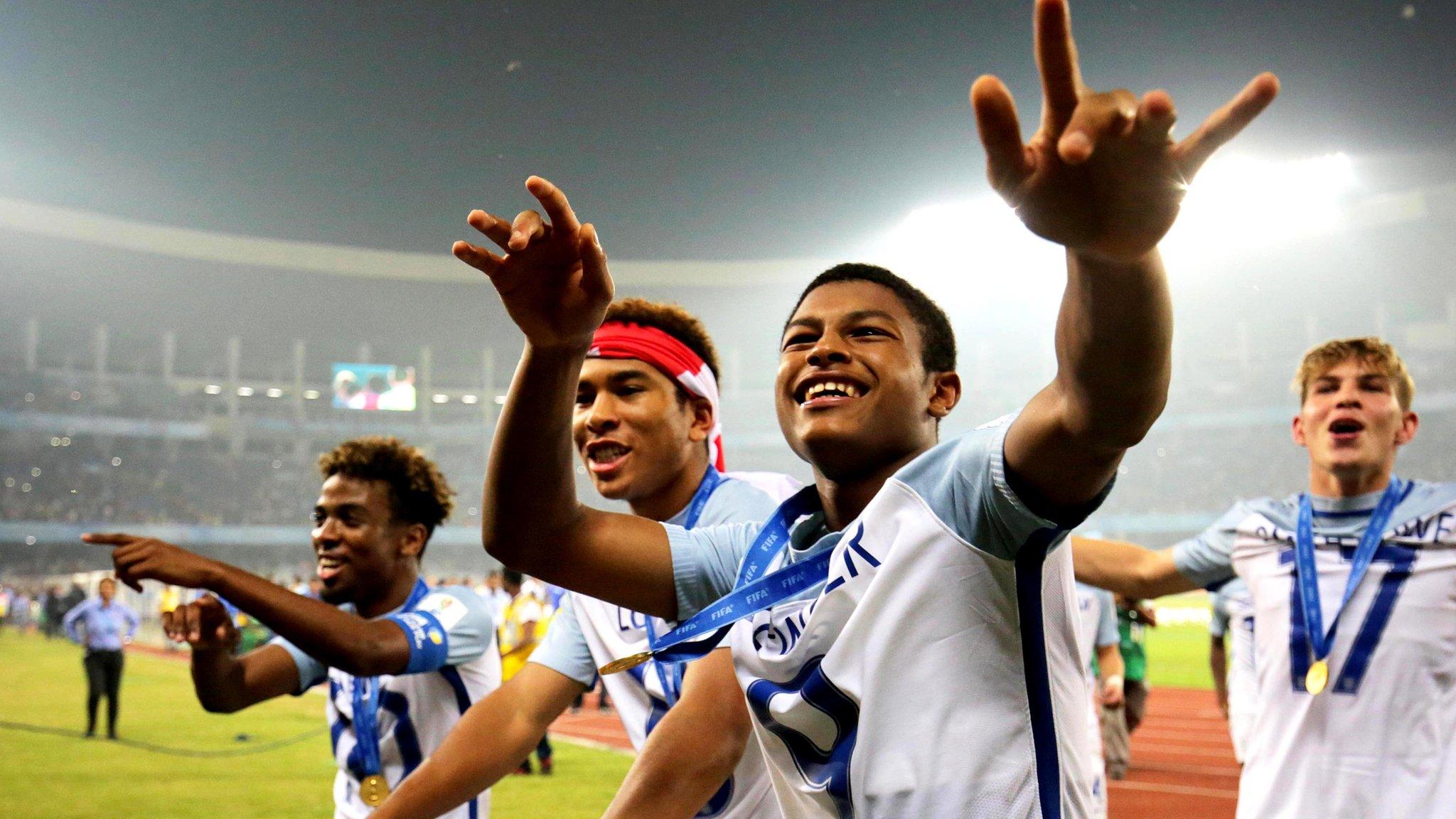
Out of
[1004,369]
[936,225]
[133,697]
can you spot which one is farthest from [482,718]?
[1004,369]

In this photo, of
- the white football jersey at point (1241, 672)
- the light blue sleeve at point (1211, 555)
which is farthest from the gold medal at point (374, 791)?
the white football jersey at point (1241, 672)

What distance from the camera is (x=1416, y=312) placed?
110 feet

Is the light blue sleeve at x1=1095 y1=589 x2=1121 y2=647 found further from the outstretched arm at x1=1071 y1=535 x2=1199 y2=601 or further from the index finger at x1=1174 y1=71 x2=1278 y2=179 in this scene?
the index finger at x1=1174 y1=71 x2=1278 y2=179

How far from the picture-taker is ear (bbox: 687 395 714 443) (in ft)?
10.1

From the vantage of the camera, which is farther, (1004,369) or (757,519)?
(1004,369)

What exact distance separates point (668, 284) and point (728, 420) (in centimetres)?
580

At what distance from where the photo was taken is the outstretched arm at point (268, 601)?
9.34 ft

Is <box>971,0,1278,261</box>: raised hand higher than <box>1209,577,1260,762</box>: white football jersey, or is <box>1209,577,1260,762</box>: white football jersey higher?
<box>971,0,1278,261</box>: raised hand

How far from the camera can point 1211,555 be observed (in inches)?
142

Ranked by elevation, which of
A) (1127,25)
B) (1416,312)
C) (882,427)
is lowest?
(882,427)

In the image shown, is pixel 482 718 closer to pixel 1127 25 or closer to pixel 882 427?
pixel 882 427

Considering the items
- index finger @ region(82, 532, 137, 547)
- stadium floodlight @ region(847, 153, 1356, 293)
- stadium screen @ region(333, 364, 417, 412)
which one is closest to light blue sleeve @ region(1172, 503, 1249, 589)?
index finger @ region(82, 532, 137, 547)

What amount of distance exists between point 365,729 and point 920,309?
2280 mm

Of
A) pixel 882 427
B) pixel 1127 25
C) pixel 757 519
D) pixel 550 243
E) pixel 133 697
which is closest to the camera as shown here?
pixel 550 243
